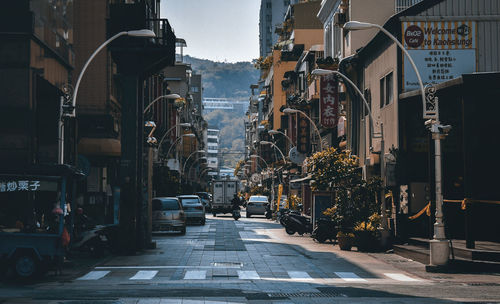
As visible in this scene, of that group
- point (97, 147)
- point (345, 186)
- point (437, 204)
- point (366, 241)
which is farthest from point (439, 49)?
point (97, 147)

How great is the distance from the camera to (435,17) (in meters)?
31.1

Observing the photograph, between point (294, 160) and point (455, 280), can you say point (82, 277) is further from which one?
point (294, 160)

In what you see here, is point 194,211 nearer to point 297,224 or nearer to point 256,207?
point 297,224

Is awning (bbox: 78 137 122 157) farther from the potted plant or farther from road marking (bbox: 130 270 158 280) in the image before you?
road marking (bbox: 130 270 158 280)

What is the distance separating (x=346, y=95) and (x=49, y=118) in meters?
20.3

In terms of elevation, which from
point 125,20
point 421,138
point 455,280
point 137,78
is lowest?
point 455,280

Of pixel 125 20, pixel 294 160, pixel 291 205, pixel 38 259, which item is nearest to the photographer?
pixel 38 259

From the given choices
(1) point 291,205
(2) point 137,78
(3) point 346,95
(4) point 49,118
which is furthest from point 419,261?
(1) point 291,205

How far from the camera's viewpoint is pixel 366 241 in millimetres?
28781

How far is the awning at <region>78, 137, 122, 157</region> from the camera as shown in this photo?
42.3 meters

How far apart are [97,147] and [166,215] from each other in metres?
6.55

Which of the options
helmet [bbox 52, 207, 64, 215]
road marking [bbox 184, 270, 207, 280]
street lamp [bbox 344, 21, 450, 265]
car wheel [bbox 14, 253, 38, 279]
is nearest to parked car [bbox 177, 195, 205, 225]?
street lamp [bbox 344, 21, 450, 265]

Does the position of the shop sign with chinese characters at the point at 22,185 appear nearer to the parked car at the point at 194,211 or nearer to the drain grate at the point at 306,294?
the drain grate at the point at 306,294

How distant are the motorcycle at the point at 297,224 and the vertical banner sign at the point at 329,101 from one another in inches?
411
